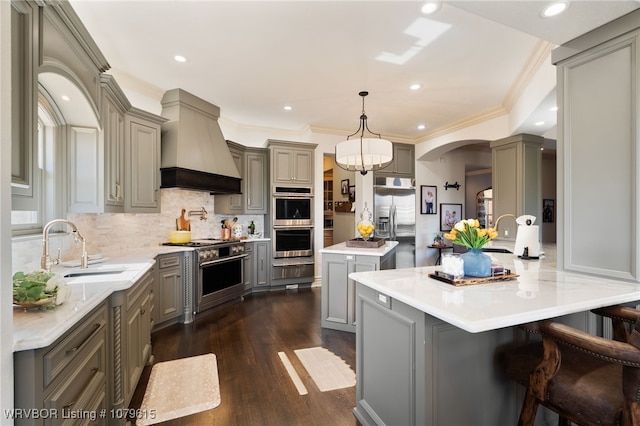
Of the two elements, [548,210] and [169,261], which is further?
[548,210]

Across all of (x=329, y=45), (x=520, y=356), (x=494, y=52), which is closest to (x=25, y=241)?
(x=329, y=45)

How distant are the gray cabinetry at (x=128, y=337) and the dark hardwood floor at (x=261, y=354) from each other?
227mm

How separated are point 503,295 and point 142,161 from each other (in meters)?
3.70

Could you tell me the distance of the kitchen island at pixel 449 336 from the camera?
1.32 metres

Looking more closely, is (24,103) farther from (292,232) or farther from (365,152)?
(292,232)

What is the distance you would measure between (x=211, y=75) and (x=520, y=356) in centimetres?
392

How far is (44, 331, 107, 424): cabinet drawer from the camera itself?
1.12 m

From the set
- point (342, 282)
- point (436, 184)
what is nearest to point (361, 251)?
point (342, 282)

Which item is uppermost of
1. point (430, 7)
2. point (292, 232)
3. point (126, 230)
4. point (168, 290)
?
point (430, 7)

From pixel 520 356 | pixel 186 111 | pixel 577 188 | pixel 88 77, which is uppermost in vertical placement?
pixel 186 111

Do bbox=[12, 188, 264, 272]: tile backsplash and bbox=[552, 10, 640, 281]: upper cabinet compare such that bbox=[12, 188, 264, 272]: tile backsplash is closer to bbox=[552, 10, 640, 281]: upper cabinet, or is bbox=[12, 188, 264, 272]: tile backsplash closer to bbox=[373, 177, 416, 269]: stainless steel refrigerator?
bbox=[373, 177, 416, 269]: stainless steel refrigerator

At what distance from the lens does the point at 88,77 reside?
2.29 metres

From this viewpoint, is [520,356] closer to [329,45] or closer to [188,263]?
[329,45]

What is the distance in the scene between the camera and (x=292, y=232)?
514cm
